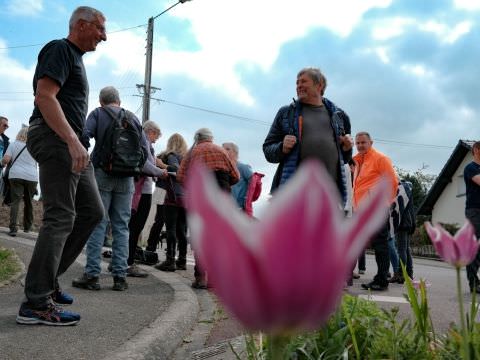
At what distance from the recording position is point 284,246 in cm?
33

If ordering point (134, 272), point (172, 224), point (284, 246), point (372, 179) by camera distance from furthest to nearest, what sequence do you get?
point (172, 224), point (372, 179), point (134, 272), point (284, 246)

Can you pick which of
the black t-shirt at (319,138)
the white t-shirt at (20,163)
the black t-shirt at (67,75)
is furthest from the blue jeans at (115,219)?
the white t-shirt at (20,163)

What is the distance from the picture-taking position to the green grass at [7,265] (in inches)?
193

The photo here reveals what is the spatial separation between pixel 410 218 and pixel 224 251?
7.22 meters

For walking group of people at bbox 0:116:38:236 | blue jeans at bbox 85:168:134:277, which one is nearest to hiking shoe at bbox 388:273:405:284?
blue jeans at bbox 85:168:134:277

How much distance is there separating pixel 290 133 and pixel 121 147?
158 centimetres

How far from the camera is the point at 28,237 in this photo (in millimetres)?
8914

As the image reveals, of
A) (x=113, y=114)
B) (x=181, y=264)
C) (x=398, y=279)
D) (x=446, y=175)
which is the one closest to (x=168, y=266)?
(x=181, y=264)

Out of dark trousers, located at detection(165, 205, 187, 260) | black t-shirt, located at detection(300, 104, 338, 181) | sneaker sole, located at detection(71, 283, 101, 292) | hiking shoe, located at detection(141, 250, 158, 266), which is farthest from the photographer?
hiking shoe, located at detection(141, 250, 158, 266)

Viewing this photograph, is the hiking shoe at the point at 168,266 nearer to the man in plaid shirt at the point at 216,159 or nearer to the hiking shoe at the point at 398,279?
the man in plaid shirt at the point at 216,159

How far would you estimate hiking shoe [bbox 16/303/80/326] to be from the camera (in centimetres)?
311

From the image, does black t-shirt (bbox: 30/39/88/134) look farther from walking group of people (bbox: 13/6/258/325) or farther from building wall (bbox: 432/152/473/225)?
building wall (bbox: 432/152/473/225)

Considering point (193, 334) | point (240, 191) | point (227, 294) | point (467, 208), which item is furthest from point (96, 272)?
point (227, 294)

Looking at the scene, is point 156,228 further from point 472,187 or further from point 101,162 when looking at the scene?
point 472,187
